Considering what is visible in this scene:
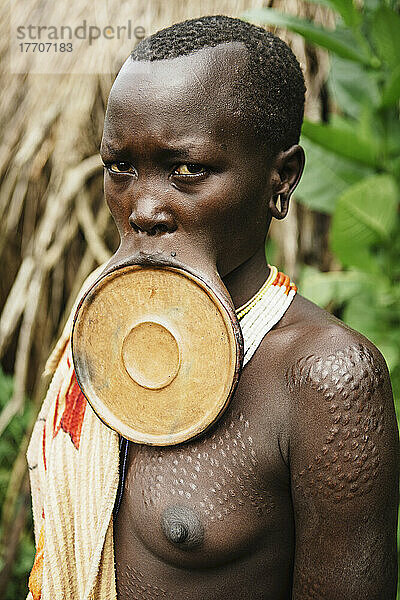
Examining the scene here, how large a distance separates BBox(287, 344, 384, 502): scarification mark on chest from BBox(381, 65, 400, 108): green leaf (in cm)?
93

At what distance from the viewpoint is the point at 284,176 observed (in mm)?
973

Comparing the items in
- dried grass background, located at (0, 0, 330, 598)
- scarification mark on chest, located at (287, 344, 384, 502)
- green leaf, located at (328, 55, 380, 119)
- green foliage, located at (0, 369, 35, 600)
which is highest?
scarification mark on chest, located at (287, 344, 384, 502)

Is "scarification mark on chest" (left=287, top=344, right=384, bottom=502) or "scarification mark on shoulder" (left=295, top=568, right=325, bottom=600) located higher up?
"scarification mark on chest" (left=287, top=344, right=384, bottom=502)

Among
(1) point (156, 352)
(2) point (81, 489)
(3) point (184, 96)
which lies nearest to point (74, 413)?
(2) point (81, 489)

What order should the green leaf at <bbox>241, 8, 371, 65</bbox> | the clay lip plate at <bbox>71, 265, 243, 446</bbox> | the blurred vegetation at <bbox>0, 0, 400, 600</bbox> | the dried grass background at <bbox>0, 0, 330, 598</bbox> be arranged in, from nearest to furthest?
the clay lip plate at <bbox>71, 265, 243, 446</bbox> < the green leaf at <bbox>241, 8, 371, 65</bbox> < the blurred vegetation at <bbox>0, 0, 400, 600</bbox> < the dried grass background at <bbox>0, 0, 330, 598</bbox>

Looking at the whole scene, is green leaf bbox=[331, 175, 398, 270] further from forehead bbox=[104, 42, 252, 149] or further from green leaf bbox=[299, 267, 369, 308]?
forehead bbox=[104, 42, 252, 149]

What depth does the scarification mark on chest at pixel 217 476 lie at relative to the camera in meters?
0.89

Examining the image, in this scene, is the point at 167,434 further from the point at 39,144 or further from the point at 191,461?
the point at 39,144

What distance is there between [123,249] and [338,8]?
3.11 ft

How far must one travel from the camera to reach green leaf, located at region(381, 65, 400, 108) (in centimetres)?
159

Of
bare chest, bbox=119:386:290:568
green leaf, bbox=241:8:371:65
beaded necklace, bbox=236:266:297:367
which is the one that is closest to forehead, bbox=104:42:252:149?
beaded necklace, bbox=236:266:297:367

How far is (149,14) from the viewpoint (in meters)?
2.11

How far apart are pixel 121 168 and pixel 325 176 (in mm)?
943

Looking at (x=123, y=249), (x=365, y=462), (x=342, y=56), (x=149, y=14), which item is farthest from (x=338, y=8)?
(x=365, y=462)
